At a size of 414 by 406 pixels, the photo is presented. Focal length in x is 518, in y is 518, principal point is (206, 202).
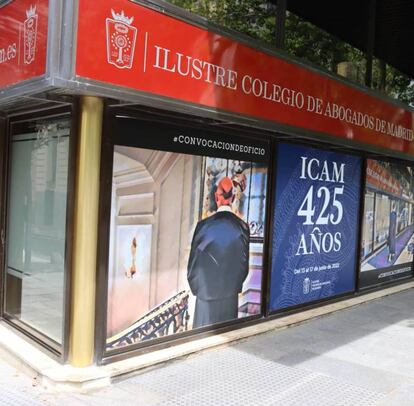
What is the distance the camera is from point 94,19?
12.2ft

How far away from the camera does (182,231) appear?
5.02 meters

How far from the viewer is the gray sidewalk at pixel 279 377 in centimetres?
394

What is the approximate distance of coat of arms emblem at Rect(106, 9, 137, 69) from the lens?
380cm

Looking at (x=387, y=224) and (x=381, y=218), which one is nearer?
(x=381, y=218)

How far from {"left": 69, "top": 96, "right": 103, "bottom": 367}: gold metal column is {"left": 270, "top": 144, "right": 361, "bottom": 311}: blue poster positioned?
2549 mm

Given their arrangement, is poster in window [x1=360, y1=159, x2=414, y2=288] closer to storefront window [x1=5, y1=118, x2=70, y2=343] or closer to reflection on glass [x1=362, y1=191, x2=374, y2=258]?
reflection on glass [x1=362, y1=191, x2=374, y2=258]

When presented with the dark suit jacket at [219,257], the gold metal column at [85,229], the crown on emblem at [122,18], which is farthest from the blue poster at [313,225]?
the crown on emblem at [122,18]

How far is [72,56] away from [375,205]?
6043 millimetres

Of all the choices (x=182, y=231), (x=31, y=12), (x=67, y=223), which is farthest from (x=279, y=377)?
(x=31, y=12)

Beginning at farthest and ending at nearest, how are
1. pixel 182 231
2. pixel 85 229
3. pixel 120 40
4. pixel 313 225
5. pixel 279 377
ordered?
1. pixel 313 225
2. pixel 182 231
3. pixel 279 377
4. pixel 85 229
5. pixel 120 40

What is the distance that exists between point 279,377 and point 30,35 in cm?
343

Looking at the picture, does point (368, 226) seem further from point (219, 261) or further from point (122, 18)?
point (122, 18)

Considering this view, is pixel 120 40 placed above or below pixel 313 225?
above

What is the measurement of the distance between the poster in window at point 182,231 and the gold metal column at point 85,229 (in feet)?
0.76
